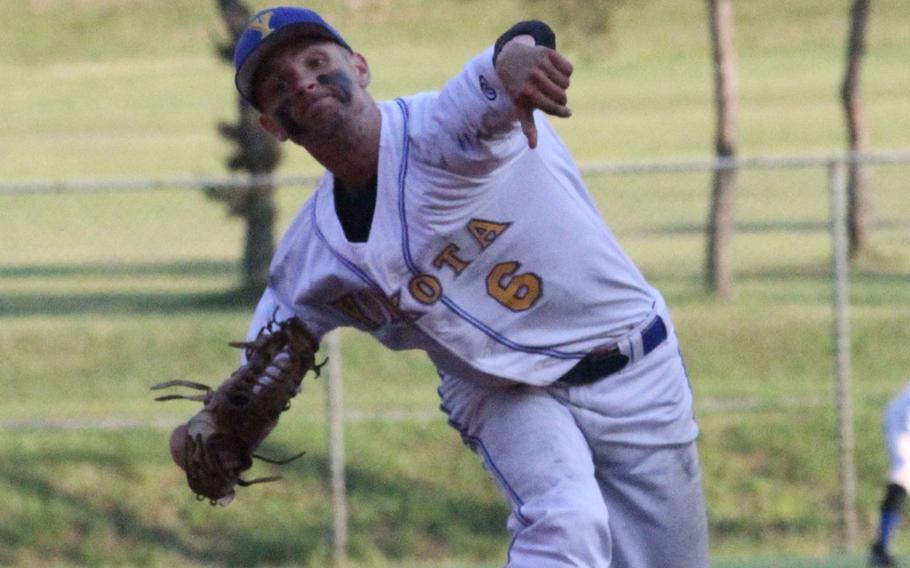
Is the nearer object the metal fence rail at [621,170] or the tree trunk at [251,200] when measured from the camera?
the metal fence rail at [621,170]

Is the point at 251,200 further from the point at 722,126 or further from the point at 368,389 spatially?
the point at 722,126

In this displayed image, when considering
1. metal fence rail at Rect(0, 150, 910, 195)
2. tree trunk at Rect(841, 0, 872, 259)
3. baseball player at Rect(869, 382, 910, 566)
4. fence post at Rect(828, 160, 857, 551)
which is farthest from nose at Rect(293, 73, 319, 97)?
tree trunk at Rect(841, 0, 872, 259)

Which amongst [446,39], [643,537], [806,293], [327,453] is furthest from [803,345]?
[446,39]

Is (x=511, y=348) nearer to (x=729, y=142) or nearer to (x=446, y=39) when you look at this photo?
(x=729, y=142)

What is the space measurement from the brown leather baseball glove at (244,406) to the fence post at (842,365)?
494 centimetres

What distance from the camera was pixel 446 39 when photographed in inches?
1479

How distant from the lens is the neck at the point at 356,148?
13.1 ft

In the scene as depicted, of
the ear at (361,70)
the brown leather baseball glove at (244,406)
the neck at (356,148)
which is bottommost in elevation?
the brown leather baseball glove at (244,406)

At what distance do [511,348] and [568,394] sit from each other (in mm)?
219

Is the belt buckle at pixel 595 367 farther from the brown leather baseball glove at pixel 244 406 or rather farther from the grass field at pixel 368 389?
the grass field at pixel 368 389

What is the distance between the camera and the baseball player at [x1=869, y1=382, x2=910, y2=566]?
7.17m

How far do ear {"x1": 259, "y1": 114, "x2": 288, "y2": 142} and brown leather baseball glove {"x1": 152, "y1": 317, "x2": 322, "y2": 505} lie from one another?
20.3 inches

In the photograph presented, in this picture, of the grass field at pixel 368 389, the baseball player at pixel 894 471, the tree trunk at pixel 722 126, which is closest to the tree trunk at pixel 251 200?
the grass field at pixel 368 389

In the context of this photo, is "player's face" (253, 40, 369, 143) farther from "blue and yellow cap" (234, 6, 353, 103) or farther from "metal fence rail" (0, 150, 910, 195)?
"metal fence rail" (0, 150, 910, 195)
